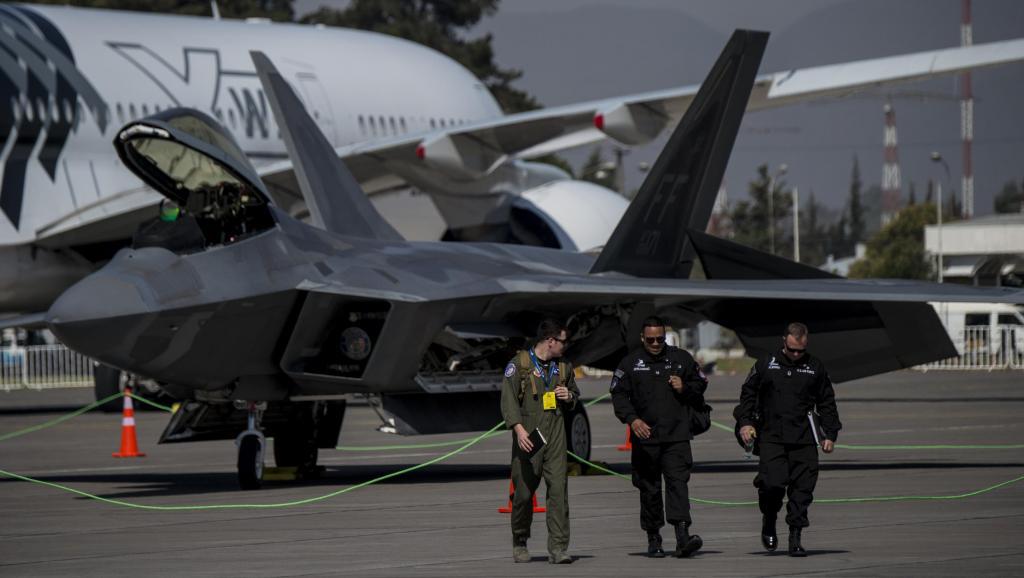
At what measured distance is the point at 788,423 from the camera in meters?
11.0

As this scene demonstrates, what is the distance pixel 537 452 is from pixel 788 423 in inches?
62.7

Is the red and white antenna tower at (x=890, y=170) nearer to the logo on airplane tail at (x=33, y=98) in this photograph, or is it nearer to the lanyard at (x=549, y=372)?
the logo on airplane tail at (x=33, y=98)

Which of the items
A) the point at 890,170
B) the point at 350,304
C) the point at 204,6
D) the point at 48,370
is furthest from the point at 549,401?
the point at 890,170

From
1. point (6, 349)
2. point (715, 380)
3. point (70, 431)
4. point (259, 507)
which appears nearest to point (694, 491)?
point (259, 507)

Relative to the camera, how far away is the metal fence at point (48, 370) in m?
45.5

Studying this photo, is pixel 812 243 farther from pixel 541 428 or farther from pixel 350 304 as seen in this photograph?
pixel 541 428

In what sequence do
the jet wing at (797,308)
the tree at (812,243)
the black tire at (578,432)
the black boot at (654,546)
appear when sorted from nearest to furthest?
1. the black boot at (654,546)
2. the jet wing at (797,308)
3. the black tire at (578,432)
4. the tree at (812,243)

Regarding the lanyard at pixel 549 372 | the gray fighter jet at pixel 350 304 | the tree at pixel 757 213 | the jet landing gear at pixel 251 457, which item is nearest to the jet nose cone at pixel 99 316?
the gray fighter jet at pixel 350 304

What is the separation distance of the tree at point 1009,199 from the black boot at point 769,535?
5154 inches

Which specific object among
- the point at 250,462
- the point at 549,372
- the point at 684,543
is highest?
the point at 549,372

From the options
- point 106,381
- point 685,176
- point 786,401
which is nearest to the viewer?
point 786,401

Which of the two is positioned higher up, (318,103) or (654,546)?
(318,103)

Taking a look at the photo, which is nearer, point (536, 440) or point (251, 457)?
point (536, 440)

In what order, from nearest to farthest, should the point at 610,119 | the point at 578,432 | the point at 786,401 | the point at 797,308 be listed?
the point at 786,401, the point at 578,432, the point at 797,308, the point at 610,119
